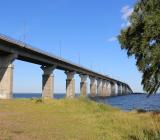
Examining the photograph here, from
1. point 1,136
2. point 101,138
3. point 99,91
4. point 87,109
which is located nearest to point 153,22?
point 87,109

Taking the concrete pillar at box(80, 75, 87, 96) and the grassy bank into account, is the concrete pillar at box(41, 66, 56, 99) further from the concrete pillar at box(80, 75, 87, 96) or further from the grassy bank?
the grassy bank

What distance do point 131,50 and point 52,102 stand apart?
11.8 meters

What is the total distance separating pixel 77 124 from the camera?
25.9 meters

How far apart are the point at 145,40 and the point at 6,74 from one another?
47697 mm

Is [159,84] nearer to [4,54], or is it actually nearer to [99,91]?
[4,54]

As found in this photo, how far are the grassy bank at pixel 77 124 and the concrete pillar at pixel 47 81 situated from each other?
67.3m

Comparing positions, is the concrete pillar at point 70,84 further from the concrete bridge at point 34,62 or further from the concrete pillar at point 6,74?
the concrete pillar at point 6,74

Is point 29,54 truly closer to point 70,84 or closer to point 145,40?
point 70,84

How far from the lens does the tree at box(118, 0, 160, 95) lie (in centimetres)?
3622

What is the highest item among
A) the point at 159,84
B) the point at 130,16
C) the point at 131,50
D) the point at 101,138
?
the point at 130,16

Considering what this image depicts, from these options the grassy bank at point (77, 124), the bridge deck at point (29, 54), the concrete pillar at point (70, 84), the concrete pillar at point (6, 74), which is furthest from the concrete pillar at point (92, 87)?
the grassy bank at point (77, 124)

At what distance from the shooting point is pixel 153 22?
35.7m

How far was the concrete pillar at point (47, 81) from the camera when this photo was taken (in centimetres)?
11394

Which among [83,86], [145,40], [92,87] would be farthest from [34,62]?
[92,87]
